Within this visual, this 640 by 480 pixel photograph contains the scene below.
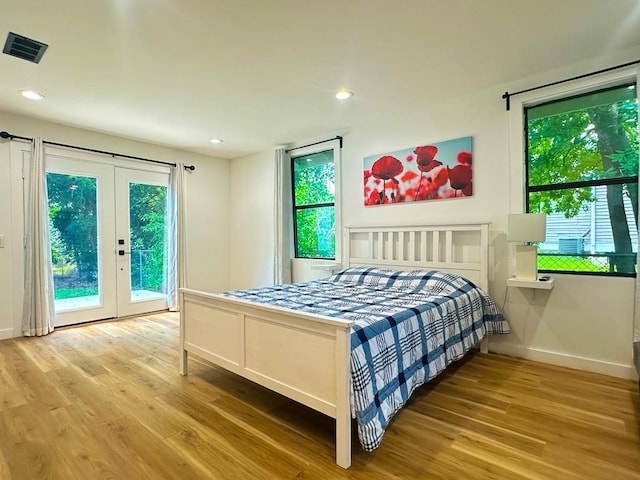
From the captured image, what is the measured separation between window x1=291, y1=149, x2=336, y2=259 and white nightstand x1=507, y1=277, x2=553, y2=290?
2.15m

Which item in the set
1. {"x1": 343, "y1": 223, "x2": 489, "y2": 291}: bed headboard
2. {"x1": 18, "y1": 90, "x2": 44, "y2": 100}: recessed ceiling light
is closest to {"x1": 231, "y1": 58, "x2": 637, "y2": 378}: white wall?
{"x1": 343, "y1": 223, "x2": 489, "y2": 291}: bed headboard

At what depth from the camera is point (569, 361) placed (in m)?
2.81

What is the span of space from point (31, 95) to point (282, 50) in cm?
255

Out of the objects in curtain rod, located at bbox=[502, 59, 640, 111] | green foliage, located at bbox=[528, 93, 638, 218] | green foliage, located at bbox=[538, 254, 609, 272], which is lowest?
green foliage, located at bbox=[538, 254, 609, 272]

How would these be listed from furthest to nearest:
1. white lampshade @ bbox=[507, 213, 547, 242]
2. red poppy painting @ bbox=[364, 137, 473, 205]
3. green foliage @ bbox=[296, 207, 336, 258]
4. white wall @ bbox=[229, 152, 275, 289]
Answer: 1. white wall @ bbox=[229, 152, 275, 289]
2. green foliage @ bbox=[296, 207, 336, 258]
3. red poppy painting @ bbox=[364, 137, 473, 205]
4. white lampshade @ bbox=[507, 213, 547, 242]

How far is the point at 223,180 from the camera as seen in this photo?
5.75 m

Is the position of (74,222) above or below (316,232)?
above

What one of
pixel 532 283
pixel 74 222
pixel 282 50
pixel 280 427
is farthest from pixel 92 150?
pixel 532 283

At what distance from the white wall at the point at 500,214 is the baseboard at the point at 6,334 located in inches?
154

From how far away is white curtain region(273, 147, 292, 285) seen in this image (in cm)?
473

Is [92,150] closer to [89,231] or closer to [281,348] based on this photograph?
[89,231]

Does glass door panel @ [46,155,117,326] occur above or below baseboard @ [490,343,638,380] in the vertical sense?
above

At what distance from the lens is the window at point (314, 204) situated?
14.8ft

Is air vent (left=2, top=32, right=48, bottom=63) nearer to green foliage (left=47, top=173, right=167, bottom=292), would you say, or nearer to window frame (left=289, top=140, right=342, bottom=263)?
green foliage (left=47, top=173, right=167, bottom=292)
